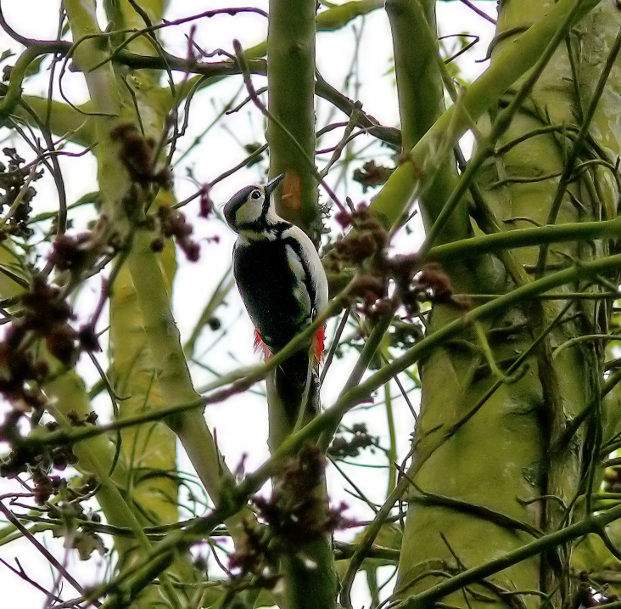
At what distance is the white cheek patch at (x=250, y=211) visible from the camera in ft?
13.8

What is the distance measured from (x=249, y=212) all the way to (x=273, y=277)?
0.37 meters

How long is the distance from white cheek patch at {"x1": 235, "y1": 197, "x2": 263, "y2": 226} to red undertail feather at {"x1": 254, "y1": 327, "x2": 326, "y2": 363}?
1.60ft

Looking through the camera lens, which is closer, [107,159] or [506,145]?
[107,159]

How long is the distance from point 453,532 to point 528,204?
1.06 m

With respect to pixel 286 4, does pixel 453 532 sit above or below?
below

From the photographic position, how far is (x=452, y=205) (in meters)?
Result: 1.70

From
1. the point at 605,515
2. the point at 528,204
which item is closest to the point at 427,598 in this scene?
the point at 605,515

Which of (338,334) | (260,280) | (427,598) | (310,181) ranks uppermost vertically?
(260,280)

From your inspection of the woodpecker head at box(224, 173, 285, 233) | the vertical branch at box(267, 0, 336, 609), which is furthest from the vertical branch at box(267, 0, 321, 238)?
the woodpecker head at box(224, 173, 285, 233)

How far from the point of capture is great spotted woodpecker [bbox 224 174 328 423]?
385cm

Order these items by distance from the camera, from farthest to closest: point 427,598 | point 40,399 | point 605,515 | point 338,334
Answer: point 338,334 < point 427,598 < point 605,515 < point 40,399

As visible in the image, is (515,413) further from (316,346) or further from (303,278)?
(303,278)

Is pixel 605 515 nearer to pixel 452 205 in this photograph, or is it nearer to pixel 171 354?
pixel 452 205

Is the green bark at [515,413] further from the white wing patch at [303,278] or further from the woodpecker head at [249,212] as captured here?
the woodpecker head at [249,212]
